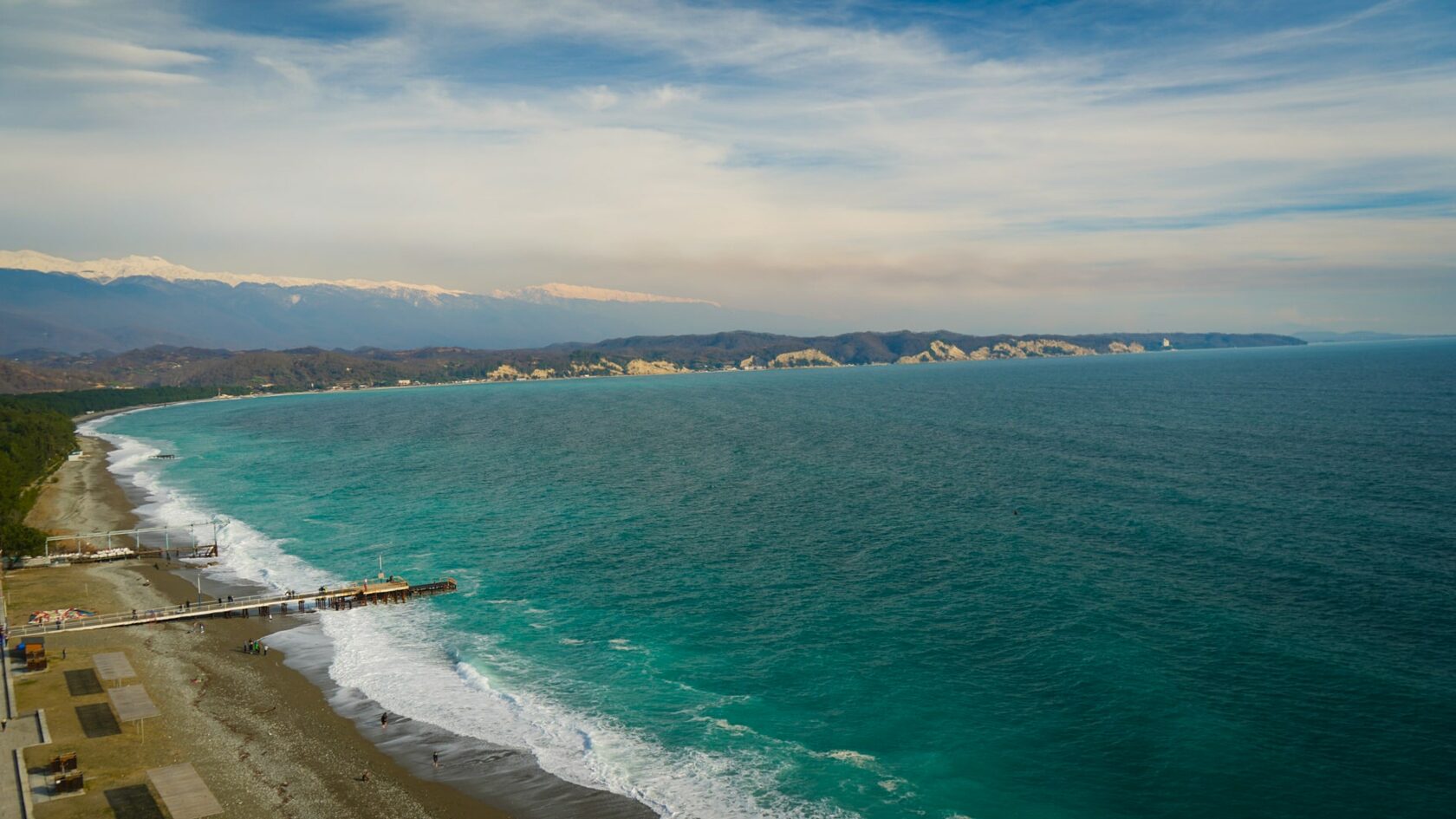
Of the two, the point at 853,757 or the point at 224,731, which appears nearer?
the point at 853,757

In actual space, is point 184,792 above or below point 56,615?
below

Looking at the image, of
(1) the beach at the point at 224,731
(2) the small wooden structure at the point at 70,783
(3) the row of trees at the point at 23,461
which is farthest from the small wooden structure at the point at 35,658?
(3) the row of trees at the point at 23,461

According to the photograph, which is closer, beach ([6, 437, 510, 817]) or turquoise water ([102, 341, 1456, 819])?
beach ([6, 437, 510, 817])

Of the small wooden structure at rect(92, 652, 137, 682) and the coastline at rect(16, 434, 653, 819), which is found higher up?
the small wooden structure at rect(92, 652, 137, 682)

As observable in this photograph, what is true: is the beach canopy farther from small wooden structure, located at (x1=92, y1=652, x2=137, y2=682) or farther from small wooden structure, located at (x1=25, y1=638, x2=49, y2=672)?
small wooden structure, located at (x1=92, y1=652, x2=137, y2=682)

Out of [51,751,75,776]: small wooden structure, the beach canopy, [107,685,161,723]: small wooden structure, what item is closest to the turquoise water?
[107,685,161,723]: small wooden structure

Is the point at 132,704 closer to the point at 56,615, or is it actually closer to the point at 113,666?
the point at 113,666

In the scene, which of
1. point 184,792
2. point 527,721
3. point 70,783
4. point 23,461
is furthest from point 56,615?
point 23,461

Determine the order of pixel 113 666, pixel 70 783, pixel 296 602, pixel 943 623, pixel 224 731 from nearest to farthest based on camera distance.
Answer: pixel 70 783
pixel 224 731
pixel 113 666
pixel 943 623
pixel 296 602
